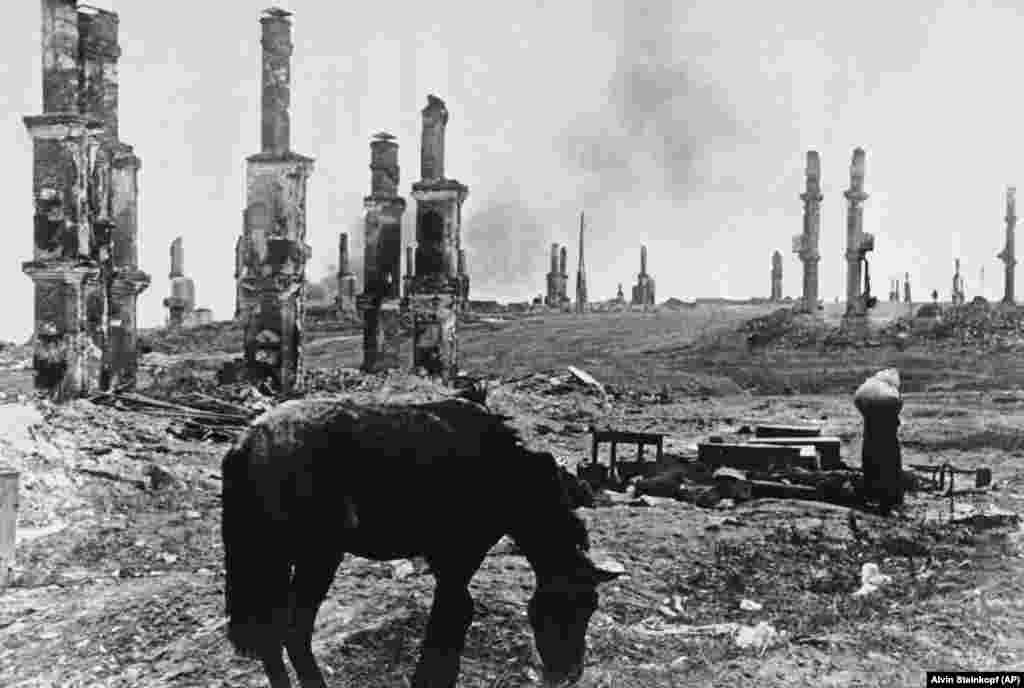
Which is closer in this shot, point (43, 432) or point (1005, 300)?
point (43, 432)

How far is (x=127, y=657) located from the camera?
19.8ft

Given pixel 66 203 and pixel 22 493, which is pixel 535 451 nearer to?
pixel 22 493

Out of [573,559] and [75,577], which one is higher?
[573,559]

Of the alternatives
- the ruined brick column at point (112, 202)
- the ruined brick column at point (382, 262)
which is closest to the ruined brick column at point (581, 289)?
the ruined brick column at point (382, 262)

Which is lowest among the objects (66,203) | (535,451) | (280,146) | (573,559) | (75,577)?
(75,577)

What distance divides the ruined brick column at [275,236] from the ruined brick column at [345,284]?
85.5 ft

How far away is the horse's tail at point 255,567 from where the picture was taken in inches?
175

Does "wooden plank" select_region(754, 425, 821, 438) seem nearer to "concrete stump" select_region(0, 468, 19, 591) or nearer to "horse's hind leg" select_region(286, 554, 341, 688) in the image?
"concrete stump" select_region(0, 468, 19, 591)

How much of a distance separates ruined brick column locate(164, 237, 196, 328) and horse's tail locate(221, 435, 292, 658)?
44.8 m

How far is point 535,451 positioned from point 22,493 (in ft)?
21.4

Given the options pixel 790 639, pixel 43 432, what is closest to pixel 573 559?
pixel 790 639

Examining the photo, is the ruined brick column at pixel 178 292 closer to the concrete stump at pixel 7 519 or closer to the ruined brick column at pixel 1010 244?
the ruined brick column at pixel 1010 244

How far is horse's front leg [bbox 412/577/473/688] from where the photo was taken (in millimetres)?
4727

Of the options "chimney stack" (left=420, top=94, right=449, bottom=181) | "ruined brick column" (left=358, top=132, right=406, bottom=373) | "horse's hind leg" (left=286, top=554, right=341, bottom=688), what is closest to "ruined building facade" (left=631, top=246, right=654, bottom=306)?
"ruined brick column" (left=358, top=132, right=406, bottom=373)
